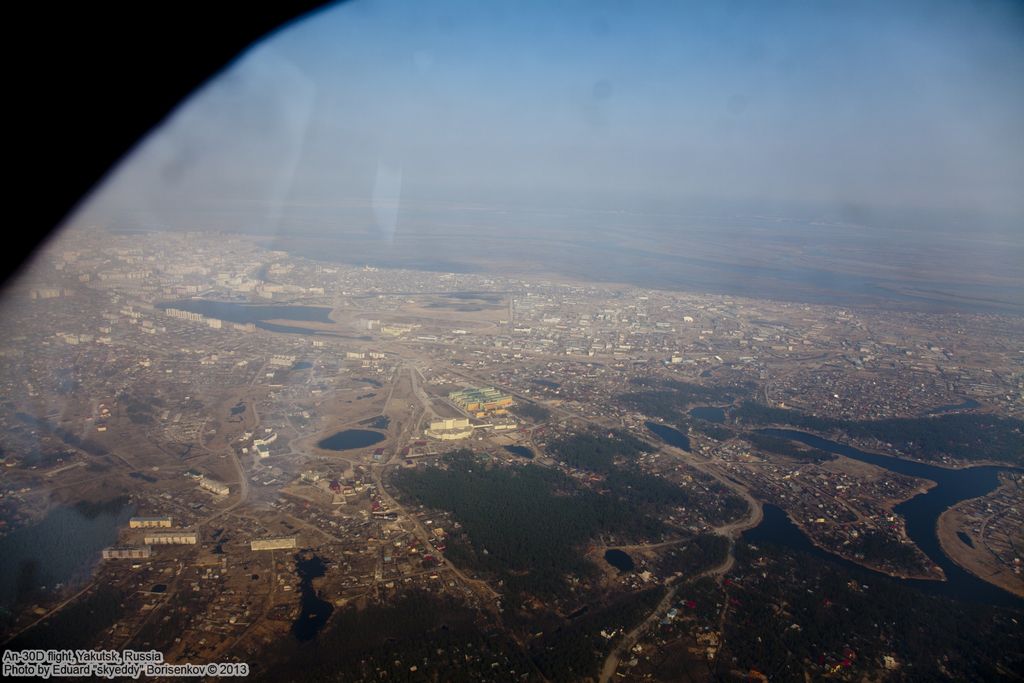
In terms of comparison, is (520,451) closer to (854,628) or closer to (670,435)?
(670,435)

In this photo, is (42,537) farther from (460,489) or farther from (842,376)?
(842,376)

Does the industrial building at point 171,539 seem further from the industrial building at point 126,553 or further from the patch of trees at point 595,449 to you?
the patch of trees at point 595,449

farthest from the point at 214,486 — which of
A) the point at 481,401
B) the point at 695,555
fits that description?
the point at 695,555

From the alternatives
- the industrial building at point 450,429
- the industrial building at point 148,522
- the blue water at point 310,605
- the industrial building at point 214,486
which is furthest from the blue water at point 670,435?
the industrial building at point 148,522

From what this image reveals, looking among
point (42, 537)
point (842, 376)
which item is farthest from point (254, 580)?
point (842, 376)

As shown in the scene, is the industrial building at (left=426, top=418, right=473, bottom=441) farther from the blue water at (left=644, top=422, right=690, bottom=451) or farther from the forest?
the blue water at (left=644, top=422, right=690, bottom=451)

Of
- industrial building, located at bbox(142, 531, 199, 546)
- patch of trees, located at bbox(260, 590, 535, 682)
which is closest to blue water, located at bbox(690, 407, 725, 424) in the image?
patch of trees, located at bbox(260, 590, 535, 682)
